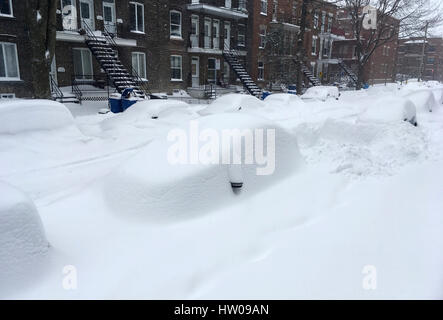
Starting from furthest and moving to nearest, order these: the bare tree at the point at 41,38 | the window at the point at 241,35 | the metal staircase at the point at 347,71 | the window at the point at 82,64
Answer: the metal staircase at the point at 347,71
the window at the point at 241,35
the window at the point at 82,64
the bare tree at the point at 41,38

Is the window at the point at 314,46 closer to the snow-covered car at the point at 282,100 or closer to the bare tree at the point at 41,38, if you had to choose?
the snow-covered car at the point at 282,100

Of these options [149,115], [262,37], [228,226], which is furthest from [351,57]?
[228,226]

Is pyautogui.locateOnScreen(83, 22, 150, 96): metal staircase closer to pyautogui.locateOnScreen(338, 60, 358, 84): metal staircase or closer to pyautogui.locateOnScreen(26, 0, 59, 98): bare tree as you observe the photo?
pyautogui.locateOnScreen(26, 0, 59, 98): bare tree

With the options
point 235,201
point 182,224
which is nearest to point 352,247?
point 235,201

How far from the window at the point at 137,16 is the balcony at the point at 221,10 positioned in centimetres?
431

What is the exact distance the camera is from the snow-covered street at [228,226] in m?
3.35

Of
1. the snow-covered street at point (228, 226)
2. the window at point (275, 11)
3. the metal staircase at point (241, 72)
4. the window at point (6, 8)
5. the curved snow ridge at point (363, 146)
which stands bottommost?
the snow-covered street at point (228, 226)

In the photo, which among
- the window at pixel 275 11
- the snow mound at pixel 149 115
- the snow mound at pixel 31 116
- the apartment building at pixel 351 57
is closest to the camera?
the snow mound at pixel 31 116

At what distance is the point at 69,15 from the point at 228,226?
1943cm

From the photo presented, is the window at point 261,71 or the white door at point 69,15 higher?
the white door at point 69,15

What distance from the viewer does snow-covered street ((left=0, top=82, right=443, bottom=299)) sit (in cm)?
335

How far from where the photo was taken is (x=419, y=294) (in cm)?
314

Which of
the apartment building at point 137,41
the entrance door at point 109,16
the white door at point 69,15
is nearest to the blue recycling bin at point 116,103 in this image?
the apartment building at point 137,41

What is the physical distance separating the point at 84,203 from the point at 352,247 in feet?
12.2
